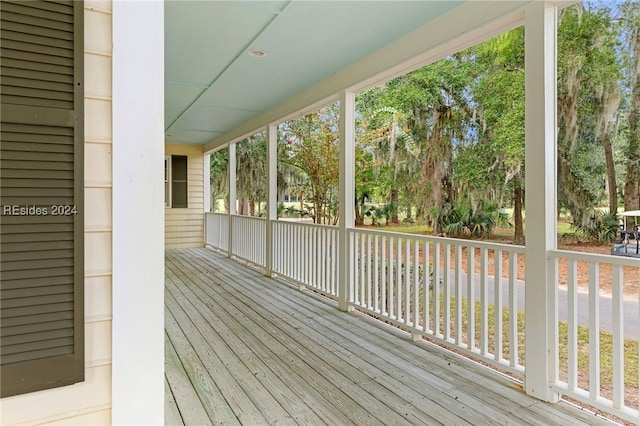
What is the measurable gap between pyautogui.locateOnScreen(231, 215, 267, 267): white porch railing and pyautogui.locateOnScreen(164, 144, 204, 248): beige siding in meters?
2.24

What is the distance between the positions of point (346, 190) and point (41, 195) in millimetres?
3272

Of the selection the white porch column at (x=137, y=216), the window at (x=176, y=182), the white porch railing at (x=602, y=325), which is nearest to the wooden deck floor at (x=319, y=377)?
the white porch railing at (x=602, y=325)

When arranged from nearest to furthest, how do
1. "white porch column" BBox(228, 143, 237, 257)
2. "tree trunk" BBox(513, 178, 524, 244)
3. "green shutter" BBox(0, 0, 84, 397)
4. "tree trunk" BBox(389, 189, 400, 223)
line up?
"green shutter" BBox(0, 0, 84, 397)
"tree trunk" BBox(513, 178, 524, 244)
"tree trunk" BBox(389, 189, 400, 223)
"white porch column" BBox(228, 143, 237, 257)

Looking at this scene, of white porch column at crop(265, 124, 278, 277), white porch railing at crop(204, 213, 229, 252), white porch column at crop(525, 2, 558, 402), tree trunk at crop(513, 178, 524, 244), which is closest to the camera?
white porch column at crop(525, 2, 558, 402)

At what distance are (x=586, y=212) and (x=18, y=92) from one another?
265cm

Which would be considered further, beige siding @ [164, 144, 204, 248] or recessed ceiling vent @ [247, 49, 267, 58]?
beige siding @ [164, 144, 204, 248]

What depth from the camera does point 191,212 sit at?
938 centimetres

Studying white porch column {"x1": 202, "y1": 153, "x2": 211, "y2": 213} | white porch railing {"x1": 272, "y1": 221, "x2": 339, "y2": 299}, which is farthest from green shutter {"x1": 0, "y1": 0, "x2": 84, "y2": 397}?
white porch column {"x1": 202, "y1": 153, "x2": 211, "y2": 213}

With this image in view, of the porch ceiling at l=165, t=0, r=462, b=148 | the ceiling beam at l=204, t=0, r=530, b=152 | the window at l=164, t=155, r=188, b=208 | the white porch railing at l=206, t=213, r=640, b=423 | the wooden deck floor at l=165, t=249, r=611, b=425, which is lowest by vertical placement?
the wooden deck floor at l=165, t=249, r=611, b=425

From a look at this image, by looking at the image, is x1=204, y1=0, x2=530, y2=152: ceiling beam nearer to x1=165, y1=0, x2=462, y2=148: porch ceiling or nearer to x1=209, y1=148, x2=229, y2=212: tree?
x1=165, y1=0, x2=462, y2=148: porch ceiling

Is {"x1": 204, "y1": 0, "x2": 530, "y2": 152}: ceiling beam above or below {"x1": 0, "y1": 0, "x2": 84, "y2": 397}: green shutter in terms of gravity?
above

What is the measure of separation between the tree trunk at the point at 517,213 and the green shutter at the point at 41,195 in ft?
9.25

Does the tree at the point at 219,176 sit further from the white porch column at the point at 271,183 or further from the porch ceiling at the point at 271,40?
the porch ceiling at the point at 271,40

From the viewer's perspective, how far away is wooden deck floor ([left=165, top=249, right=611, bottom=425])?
205 cm
